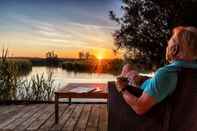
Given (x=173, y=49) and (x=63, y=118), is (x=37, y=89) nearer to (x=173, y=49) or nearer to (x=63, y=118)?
(x=63, y=118)

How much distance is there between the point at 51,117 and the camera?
548cm

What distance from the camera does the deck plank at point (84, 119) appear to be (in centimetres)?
474

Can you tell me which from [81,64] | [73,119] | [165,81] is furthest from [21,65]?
[165,81]

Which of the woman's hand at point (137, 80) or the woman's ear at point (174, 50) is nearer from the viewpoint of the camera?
the woman's ear at point (174, 50)

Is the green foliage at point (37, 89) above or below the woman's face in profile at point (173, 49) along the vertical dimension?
below

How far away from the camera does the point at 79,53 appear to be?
839 cm

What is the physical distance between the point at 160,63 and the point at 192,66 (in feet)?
16.6

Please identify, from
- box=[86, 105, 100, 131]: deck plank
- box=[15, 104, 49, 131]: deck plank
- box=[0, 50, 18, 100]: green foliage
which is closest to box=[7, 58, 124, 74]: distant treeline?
box=[0, 50, 18, 100]: green foliage

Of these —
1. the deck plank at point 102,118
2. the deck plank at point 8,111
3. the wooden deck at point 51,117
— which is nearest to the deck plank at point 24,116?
the wooden deck at point 51,117

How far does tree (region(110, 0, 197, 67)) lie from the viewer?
6.84m

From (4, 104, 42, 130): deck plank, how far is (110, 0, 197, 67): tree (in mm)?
2005

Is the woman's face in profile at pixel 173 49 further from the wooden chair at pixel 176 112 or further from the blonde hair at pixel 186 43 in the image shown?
the wooden chair at pixel 176 112

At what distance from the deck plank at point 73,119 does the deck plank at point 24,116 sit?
2.08ft

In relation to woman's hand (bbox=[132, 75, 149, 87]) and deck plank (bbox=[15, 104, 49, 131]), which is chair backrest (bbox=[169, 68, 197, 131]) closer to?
woman's hand (bbox=[132, 75, 149, 87])
